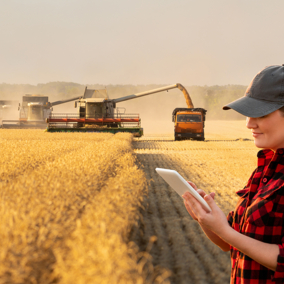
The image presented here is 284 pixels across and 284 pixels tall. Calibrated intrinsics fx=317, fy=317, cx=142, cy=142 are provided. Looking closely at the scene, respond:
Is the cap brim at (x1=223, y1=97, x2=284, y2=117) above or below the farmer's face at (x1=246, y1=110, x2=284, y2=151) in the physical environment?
above

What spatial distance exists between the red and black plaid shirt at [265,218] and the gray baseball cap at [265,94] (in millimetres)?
207

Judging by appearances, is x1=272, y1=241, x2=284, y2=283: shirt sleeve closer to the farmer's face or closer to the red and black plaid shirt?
the red and black plaid shirt

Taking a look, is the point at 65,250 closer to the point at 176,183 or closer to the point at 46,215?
the point at 46,215

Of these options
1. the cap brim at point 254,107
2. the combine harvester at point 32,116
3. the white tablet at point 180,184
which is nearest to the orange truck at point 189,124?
the combine harvester at point 32,116

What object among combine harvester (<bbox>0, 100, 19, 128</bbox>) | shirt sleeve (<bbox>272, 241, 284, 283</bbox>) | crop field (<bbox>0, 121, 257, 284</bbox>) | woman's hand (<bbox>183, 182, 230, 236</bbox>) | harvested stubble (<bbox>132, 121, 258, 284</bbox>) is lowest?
harvested stubble (<bbox>132, 121, 258, 284</bbox>)

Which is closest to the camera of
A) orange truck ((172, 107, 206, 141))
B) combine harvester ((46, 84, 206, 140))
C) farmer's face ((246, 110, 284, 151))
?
farmer's face ((246, 110, 284, 151))

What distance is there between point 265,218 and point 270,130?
0.39 meters

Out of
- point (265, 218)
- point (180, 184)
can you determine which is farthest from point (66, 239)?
point (265, 218)

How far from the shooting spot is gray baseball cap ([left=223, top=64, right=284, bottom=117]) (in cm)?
137

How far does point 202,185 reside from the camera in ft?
27.2

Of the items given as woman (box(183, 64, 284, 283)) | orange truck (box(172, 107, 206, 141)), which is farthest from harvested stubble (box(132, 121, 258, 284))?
orange truck (box(172, 107, 206, 141))

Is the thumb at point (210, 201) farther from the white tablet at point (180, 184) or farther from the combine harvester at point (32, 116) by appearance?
the combine harvester at point (32, 116)

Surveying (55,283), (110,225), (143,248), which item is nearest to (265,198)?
(110,225)

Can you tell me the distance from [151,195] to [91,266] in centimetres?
534
